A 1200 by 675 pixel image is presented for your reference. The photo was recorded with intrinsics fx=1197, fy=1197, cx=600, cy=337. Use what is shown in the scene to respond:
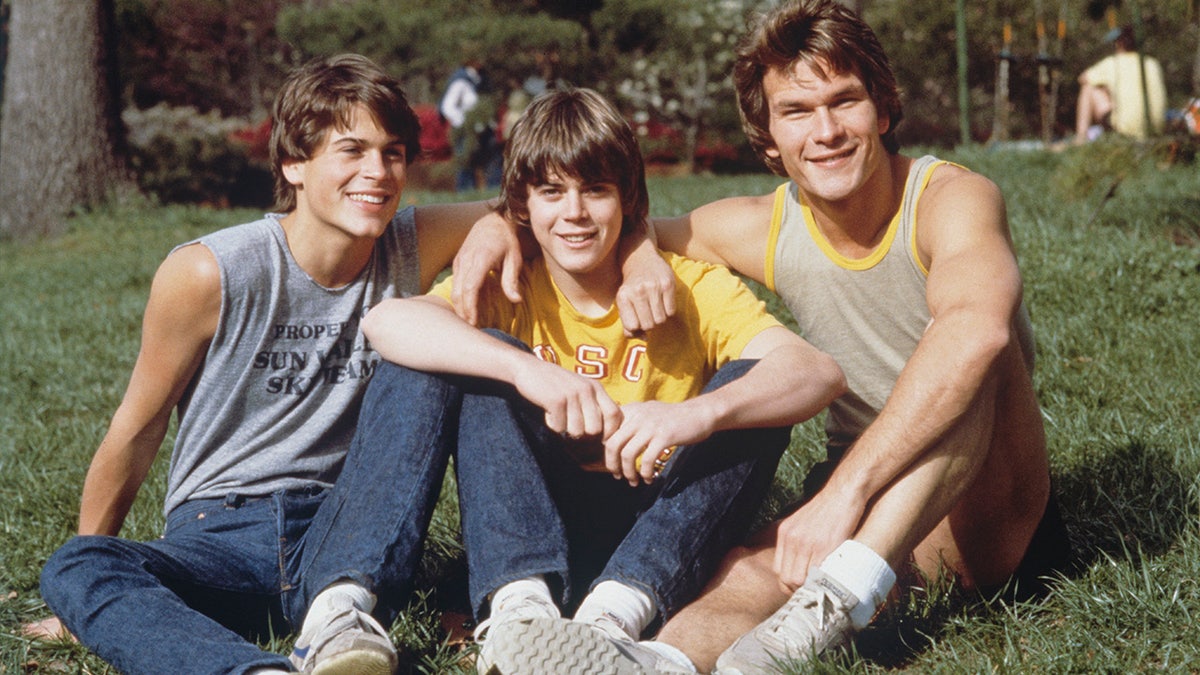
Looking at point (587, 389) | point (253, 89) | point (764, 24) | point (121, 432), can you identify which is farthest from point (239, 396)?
point (253, 89)

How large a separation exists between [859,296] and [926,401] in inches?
22.2

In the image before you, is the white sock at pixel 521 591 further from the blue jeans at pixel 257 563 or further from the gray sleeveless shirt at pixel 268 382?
the gray sleeveless shirt at pixel 268 382

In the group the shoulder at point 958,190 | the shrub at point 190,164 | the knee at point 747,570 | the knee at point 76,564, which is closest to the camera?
the knee at point 76,564

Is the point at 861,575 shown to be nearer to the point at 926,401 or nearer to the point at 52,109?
the point at 926,401

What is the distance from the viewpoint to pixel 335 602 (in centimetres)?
241

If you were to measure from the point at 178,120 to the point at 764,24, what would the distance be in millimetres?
12912

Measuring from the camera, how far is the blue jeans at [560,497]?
2463mm

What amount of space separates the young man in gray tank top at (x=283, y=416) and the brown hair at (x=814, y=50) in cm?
78

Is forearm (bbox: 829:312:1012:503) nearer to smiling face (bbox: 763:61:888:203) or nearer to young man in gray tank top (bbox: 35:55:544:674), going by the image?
smiling face (bbox: 763:61:888:203)

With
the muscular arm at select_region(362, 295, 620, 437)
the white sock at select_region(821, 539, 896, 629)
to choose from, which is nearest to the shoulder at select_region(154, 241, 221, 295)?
the muscular arm at select_region(362, 295, 620, 437)

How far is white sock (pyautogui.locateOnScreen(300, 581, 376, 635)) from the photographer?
238 cm

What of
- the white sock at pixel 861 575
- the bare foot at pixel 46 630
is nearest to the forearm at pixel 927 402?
the white sock at pixel 861 575

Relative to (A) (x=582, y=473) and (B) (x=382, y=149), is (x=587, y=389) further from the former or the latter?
(B) (x=382, y=149)

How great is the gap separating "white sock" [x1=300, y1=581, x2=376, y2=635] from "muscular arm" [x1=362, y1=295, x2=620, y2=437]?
1.60 feet
